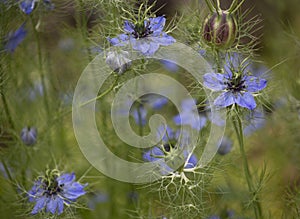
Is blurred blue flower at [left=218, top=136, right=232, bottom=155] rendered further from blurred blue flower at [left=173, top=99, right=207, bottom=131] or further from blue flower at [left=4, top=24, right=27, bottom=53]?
blue flower at [left=4, top=24, right=27, bottom=53]

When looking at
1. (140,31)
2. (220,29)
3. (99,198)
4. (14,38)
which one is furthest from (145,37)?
(99,198)

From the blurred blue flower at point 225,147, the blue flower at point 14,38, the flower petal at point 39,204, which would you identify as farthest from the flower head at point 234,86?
the blue flower at point 14,38

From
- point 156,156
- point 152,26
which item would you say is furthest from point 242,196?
point 152,26

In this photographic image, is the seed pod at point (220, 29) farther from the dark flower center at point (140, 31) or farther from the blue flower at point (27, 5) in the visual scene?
the blue flower at point (27, 5)

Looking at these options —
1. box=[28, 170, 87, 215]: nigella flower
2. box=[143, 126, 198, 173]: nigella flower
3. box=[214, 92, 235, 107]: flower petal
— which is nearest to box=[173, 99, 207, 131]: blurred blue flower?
box=[143, 126, 198, 173]: nigella flower

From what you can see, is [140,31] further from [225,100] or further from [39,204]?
[39,204]

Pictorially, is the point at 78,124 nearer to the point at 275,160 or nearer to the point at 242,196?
the point at 242,196
